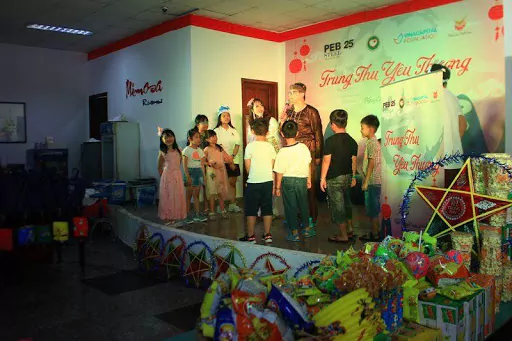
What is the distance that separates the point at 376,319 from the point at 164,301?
299cm

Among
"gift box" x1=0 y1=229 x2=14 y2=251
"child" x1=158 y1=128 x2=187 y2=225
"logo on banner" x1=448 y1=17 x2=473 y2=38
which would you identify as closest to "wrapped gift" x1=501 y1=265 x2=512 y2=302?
"child" x1=158 y1=128 x2=187 y2=225

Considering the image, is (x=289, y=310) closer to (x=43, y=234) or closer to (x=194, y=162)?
(x=43, y=234)

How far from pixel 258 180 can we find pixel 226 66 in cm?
390

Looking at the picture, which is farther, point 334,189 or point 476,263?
point 334,189

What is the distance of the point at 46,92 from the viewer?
10.8 meters

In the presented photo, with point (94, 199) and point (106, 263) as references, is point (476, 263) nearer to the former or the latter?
point (106, 263)

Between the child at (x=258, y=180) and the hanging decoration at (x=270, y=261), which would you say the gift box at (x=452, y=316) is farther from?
the child at (x=258, y=180)

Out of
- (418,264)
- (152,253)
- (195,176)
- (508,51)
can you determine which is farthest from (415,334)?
(195,176)

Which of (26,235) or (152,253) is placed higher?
(26,235)

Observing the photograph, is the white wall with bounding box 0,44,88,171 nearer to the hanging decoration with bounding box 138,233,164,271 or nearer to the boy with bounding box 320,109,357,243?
the hanging decoration with bounding box 138,233,164,271

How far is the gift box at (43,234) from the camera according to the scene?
5.25 metres

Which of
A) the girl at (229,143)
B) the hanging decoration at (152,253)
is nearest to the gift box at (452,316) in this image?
the hanging decoration at (152,253)

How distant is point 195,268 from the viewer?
5031 mm

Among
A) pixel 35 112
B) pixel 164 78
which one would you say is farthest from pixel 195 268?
pixel 35 112
